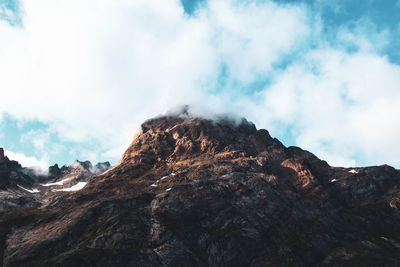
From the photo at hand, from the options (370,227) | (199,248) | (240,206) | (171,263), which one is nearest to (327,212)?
(370,227)

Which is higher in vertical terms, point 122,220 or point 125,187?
point 125,187

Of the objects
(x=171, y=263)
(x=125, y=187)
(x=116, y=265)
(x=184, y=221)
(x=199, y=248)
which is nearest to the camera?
(x=116, y=265)

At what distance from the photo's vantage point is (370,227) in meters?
180

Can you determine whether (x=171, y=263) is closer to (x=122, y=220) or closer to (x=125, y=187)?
(x=122, y=220)

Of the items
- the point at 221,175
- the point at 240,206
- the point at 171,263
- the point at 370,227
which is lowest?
the point at 171,263

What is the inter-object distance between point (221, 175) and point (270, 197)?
112 feet

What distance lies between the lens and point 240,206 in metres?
163

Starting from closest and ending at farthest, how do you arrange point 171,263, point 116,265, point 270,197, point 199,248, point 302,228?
point 116,265 < point 171,263 < point 199,248 < point 302,228 < point 270,197

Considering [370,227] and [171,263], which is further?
[370,227]

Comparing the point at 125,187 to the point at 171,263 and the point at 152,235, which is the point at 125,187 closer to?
the point at 152,235

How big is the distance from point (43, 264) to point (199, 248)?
62162 mm

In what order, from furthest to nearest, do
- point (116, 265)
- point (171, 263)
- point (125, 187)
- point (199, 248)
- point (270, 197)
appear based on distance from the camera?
point (125, 187)
point (270, 197)
point (199, 248)
point (171, 263)
point (116, 265)

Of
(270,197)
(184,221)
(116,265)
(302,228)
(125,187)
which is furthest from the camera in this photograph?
(125,187)

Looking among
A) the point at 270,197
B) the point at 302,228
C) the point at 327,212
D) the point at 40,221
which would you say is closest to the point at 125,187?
the point at 40,221
